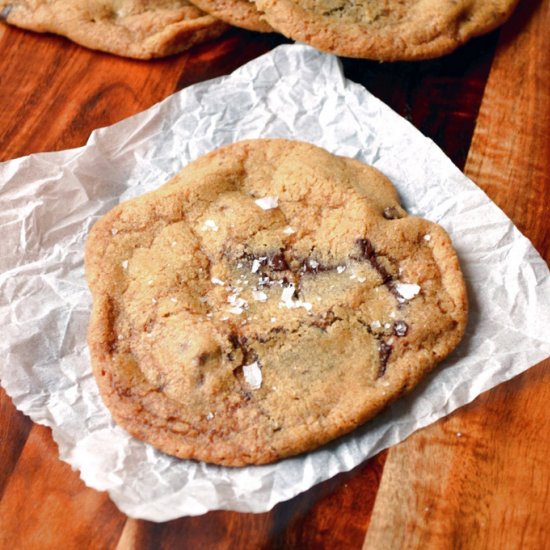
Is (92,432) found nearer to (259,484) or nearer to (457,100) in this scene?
(259,484)

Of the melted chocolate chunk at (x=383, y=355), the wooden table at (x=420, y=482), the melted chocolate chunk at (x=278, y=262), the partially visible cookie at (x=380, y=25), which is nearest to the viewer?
the wooden table at (x=420, y=482)

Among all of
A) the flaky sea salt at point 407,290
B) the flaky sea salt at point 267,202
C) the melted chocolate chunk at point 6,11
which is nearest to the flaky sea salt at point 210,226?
the flaky sea salt at point 267,202

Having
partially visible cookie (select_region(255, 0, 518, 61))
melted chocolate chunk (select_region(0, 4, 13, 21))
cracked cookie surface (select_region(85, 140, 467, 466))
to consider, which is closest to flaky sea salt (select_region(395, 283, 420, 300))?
cracked cookie surface (select_region(85, 140, 467, 466))

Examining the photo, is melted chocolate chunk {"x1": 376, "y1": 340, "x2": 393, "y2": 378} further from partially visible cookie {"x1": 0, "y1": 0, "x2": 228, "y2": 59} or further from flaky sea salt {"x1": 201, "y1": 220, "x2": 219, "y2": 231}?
partially visible cookie {"x1": 0, "y1": 0, "x2": 228, "y2": 59}

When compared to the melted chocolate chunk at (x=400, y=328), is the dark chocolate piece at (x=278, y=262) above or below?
above

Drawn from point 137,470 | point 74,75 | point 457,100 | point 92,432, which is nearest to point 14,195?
point 74,75

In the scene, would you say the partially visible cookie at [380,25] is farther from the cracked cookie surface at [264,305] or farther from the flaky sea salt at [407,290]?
the flaky sea salt at [407,290]
